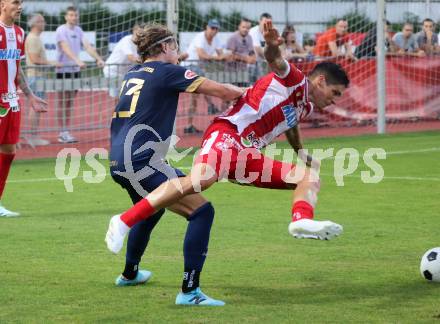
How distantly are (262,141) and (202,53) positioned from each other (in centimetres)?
1281

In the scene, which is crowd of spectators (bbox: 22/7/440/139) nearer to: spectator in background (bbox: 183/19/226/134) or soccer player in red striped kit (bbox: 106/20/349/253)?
spectator in background (bbox: 183/19/226/134)

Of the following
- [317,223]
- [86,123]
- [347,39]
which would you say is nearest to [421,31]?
[347,39]

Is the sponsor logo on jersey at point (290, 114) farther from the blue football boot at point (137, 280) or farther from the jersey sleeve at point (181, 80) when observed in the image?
the blue football boot at point (137, 280)

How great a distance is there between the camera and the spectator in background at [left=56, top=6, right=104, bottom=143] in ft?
61.0

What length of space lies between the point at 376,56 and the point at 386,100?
3.46ft

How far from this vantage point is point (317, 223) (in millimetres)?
6582

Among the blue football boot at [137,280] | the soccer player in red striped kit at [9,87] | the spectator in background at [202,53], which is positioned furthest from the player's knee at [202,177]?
the spectator in background at [202,53]

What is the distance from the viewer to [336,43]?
2202 cm

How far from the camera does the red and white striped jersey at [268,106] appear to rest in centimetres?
747

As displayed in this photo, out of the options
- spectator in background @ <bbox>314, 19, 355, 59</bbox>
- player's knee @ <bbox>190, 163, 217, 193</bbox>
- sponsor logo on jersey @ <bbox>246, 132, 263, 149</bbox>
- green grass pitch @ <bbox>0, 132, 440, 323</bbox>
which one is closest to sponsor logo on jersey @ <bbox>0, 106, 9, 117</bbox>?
green grass pitch @ <bbox>0, 132, 440, 323</bbox>

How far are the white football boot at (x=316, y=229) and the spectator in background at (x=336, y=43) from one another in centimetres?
1539

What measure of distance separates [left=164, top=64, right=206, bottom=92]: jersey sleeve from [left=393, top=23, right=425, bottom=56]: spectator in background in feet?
52.8

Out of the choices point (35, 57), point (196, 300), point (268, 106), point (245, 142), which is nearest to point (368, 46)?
point (35, 57)

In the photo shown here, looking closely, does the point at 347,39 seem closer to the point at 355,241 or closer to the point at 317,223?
the point at 355,241
